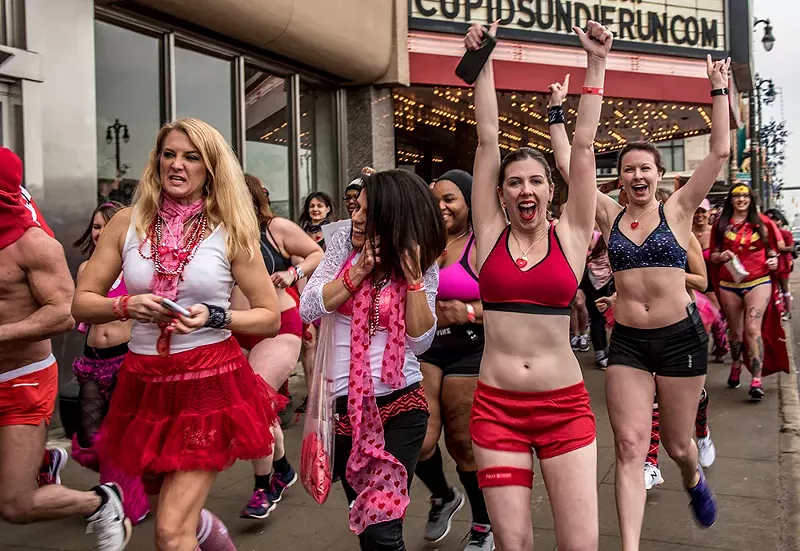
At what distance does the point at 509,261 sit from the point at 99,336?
2.89 metres

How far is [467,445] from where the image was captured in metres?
4.24

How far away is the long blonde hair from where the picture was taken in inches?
128

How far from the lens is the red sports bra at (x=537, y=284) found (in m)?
3.26

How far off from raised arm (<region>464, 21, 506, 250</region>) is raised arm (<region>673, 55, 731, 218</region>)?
1.41 metres

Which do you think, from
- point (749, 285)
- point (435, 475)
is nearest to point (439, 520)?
point (435, 475)

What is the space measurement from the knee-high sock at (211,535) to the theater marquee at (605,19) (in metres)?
10.8

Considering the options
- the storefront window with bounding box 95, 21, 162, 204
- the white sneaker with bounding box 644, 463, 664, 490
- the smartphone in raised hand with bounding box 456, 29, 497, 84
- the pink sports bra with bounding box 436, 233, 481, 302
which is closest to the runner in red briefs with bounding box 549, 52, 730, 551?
the white sneaker with bounding box 644, 463, 664, 490

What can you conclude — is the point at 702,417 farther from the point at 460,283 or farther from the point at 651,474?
the point at 460,283

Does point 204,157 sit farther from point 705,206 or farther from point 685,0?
point 685,0

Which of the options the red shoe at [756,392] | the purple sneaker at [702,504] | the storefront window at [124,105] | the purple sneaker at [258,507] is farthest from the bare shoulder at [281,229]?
the red shoe at [756,392]

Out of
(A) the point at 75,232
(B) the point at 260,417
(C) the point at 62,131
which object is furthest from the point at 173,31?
(B) the point at 260,417

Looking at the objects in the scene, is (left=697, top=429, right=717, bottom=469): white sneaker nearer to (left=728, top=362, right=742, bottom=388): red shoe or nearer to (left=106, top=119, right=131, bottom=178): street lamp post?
(left=728, top=362, right=742, bottom=388): red shoe

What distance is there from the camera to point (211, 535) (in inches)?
131

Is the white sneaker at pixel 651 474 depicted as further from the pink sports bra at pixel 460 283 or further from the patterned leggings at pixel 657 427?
the pink sports bra at pixel 460 283
